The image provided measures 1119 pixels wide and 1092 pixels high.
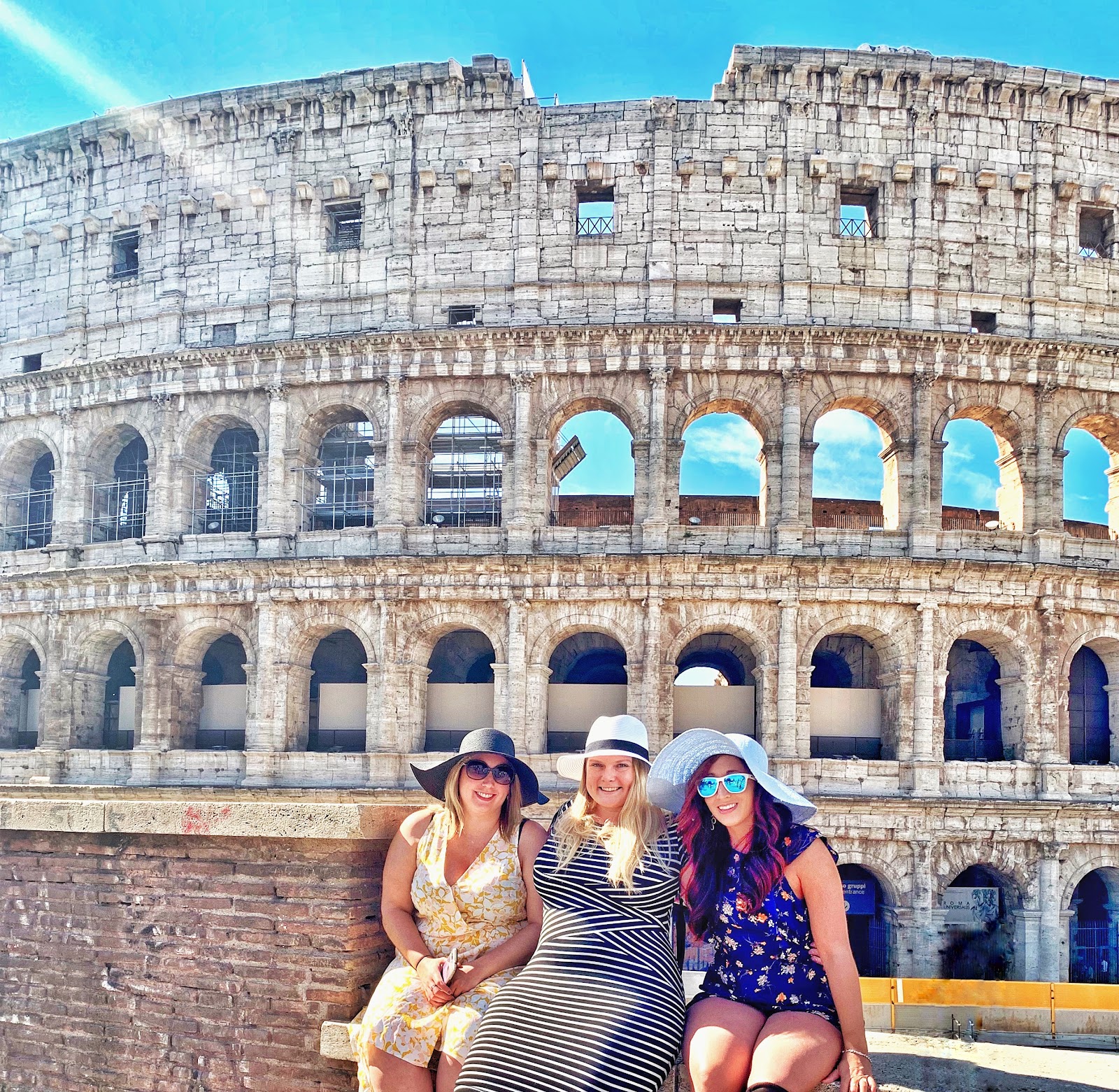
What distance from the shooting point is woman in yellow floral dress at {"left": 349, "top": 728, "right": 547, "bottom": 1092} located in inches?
168

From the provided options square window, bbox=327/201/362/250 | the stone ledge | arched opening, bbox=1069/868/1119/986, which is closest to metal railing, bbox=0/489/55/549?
square window, bbox=327/201/362/250

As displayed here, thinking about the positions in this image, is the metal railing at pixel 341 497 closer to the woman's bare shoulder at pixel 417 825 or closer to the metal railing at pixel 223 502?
the metal railing at pixel 223 502

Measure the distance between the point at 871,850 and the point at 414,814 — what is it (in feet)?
44.9

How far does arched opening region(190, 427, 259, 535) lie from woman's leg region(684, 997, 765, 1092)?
17.8 metres

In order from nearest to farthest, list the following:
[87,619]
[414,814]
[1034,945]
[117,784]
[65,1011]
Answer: [414,814]
[65,1011]
[1034,945]
[117,784]
[87,619]

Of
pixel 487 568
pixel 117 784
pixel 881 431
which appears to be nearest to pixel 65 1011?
pixel 487 568

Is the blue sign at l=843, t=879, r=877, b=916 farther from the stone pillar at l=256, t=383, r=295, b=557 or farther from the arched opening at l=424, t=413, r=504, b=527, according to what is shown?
the stone pillar at l=256, t=383, r=295, b=557

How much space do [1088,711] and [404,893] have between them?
58.7 feet

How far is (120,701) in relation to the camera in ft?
65.1

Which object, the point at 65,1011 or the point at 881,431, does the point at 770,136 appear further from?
the point at 65,1011

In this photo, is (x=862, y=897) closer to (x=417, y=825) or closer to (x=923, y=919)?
(x=923, y=919)

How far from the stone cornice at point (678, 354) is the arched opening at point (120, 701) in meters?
6.80

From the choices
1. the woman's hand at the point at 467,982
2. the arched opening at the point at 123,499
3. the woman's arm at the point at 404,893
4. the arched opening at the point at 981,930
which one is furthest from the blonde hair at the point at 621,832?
the arched opening at the point at 123,499

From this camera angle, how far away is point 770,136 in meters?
18.6
